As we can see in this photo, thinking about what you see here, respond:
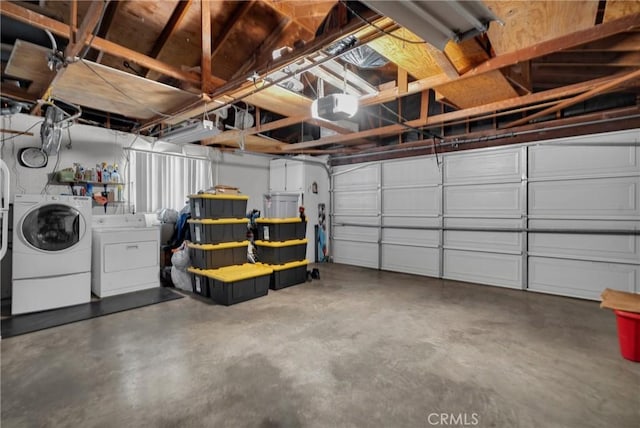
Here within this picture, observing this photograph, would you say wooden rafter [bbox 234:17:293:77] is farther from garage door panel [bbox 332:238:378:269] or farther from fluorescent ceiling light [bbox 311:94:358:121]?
garage door panel [bbox 332:238:378:269]

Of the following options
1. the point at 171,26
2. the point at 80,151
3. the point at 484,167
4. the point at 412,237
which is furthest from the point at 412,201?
the point at 80,151

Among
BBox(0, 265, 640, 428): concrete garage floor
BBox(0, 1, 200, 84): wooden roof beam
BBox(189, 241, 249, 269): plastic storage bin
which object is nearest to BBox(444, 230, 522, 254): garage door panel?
BBox(0, 265, 640, 428): concrete garage floor

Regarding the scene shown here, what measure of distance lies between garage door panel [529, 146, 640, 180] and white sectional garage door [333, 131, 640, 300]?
11 mm

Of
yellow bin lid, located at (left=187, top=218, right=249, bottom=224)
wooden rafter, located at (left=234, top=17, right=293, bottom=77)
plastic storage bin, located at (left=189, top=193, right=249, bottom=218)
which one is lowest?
yellow bin lid, located at (left=187, top=218, right=249, bottom=224)

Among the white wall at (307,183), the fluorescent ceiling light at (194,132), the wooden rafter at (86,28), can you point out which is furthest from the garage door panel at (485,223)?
the wooden rafter at (86,28)

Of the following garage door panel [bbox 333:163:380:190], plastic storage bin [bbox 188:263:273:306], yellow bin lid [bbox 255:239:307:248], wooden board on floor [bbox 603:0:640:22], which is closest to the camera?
wooden board on floor [bbox 603:0:640:22]

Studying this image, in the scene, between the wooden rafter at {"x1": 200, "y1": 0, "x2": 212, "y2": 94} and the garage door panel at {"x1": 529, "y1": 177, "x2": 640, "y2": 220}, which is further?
the garage door panel at {"x1": 529, "y1": 177, "x2": 640, "y2": 220}

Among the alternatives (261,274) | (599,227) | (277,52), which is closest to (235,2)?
(277,52)

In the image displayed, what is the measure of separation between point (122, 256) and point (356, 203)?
4577 millimetres

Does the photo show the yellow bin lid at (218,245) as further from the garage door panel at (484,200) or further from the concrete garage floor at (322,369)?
the garage door panel at (484,200)

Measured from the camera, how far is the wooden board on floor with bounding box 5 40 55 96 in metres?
2.37

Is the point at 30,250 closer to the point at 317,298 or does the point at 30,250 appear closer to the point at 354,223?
the point at 317,298

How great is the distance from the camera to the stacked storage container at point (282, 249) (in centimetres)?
468

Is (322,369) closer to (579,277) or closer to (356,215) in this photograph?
(579,277)
